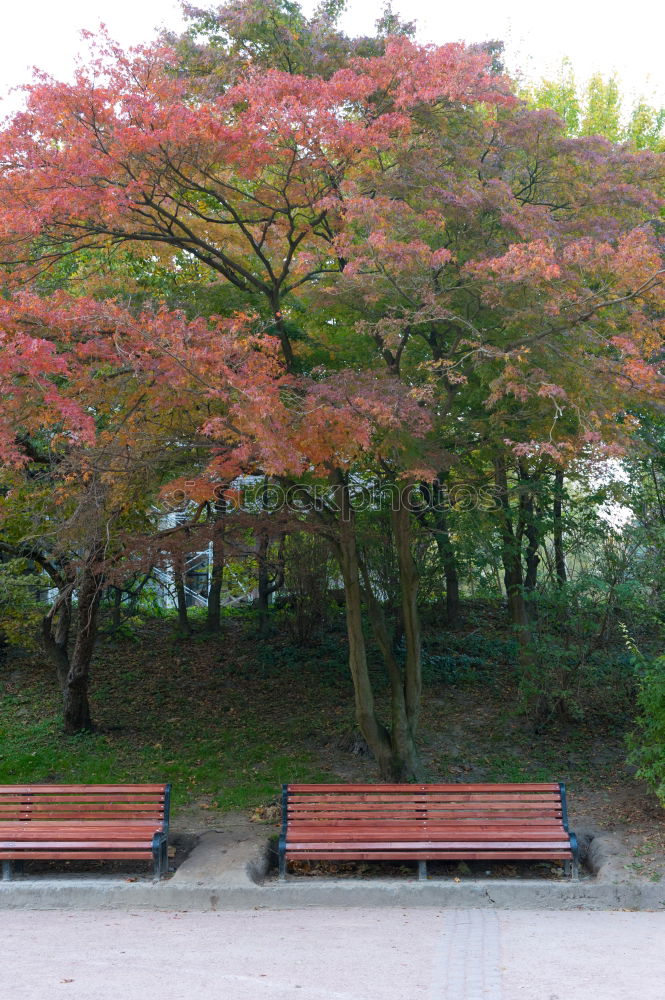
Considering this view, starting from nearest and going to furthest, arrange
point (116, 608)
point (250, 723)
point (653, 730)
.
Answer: point (653, 730) < point (250, 723) < point (116, 608)

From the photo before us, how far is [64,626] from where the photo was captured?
13.0m

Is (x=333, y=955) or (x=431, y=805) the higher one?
(x=431, y=805)

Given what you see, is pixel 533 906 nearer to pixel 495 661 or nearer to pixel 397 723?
pixel 397 723

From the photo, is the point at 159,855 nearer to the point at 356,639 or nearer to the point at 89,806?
the point at 89,806

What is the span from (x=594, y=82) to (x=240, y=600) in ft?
44.6

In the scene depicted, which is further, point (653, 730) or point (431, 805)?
point (653, 730)

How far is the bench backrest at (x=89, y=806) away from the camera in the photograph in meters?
8.25

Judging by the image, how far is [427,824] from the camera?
8.02 metres

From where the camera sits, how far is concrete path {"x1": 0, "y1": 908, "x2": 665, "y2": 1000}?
17.1 feet

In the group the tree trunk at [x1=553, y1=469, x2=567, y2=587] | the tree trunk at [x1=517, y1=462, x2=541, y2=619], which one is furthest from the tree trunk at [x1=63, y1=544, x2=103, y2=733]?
the tree trunk at [x1=553, y1=469, x2=567, y2=587]

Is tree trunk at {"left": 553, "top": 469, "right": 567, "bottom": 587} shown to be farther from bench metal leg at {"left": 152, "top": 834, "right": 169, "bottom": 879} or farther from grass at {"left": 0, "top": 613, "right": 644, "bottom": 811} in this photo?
bench metal leg at {"left": 152, "top": 834, "right": 169, "bottom": 879}

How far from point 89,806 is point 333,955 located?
356cm

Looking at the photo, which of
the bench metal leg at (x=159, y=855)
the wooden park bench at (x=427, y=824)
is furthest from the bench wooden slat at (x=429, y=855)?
the bench metal leg at (x=159, y=855)

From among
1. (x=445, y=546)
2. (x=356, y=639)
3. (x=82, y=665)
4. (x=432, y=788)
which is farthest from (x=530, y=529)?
(x=82, y=665)
